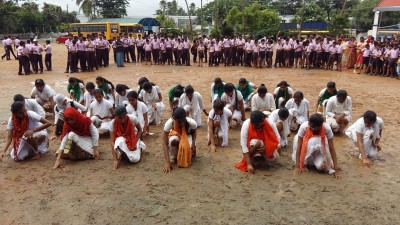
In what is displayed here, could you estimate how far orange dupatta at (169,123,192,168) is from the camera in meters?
5.15

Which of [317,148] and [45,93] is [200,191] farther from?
[45,93]

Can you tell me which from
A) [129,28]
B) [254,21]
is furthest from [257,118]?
[129,28]

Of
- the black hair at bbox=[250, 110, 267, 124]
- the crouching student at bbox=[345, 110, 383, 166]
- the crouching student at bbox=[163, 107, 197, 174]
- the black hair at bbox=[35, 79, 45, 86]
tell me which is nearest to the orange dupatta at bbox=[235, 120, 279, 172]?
the black hair at bbox=[250, 110, 267, 124]

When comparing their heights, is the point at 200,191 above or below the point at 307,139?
below

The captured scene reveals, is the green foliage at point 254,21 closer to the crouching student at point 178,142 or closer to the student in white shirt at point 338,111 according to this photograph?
the student in white shirt at point 338,111

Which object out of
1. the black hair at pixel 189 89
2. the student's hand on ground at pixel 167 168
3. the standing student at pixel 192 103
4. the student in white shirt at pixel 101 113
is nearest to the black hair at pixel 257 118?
the student's hand on ground at pixel 167 168

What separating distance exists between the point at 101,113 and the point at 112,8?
58765 mm

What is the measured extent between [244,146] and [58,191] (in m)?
2.63

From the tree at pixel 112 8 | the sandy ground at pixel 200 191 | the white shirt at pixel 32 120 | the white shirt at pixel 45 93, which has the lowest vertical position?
the sandy ground at pixel 200 191

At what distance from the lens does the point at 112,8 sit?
199ft

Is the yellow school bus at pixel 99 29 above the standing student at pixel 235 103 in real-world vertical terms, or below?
above

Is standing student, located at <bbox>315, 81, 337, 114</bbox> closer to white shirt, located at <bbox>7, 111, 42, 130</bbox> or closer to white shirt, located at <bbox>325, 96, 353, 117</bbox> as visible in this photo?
white shirt, located at <bbox>325, 96, 353, 117</bbox>

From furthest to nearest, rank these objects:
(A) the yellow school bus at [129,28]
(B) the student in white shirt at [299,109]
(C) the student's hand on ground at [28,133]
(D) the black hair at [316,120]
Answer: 1. (A) the yellow school bus at [129,28]
2. (B) the student in white shirt at [299,109]
3. (C) the student's hand on ground at [28,133]
4. (D) the black hair at [316,120]

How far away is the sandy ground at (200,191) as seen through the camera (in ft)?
12.8
